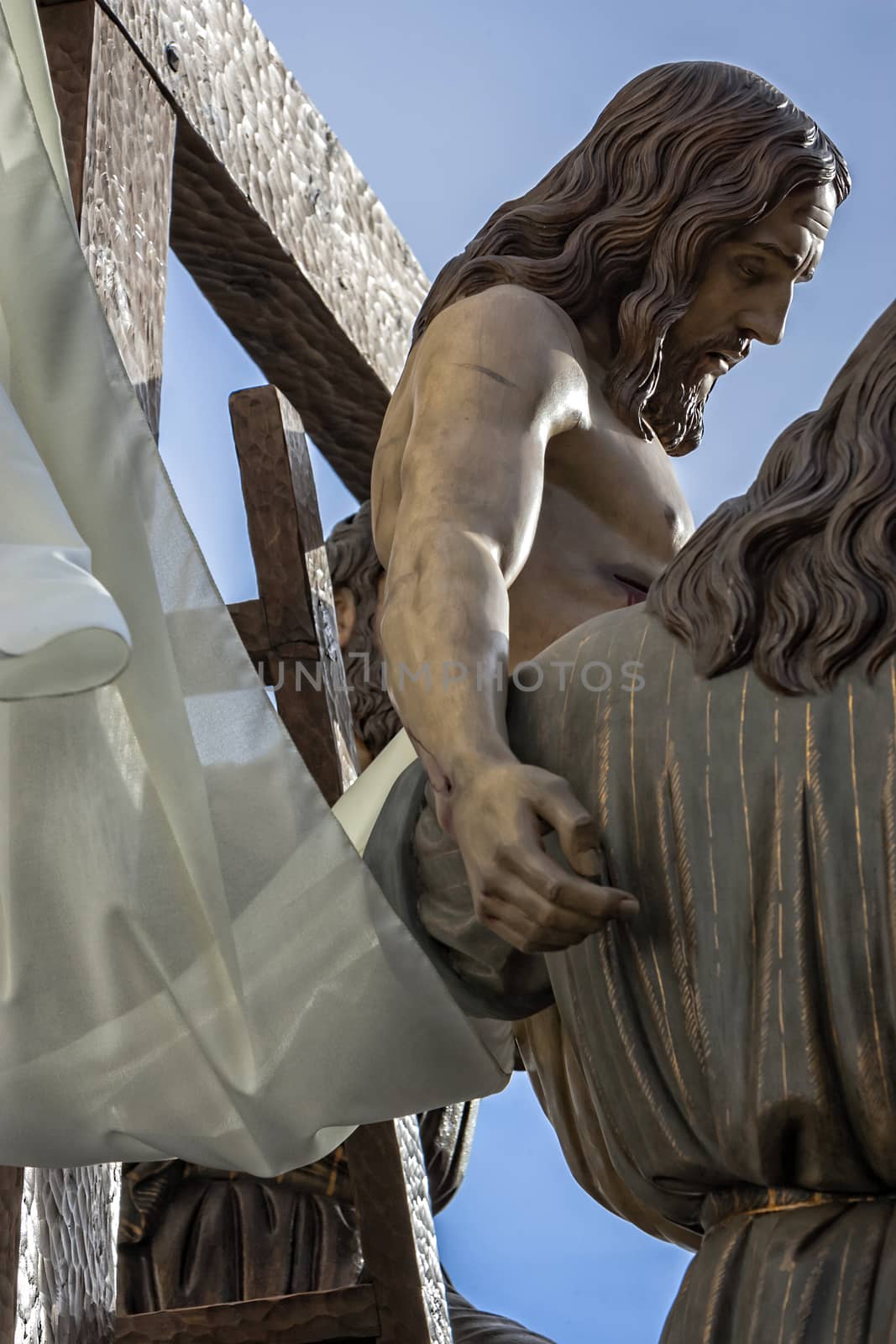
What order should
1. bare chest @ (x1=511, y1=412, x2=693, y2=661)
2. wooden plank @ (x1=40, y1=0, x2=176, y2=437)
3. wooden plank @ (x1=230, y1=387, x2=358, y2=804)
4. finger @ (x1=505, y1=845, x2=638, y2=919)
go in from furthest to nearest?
1. wooden plank @ (x1=230, y1=387, x2=358, y2=804)
2. wooden plank @ (x1=40, y1=0, x2=176, y2=437)
3. bare chest @ (x1=511, y1=412, x2=693, y2=661)
4. finger @ (x1=505, y1=845, x2=638, y2=919)

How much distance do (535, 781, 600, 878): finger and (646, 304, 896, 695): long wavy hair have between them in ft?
0.39

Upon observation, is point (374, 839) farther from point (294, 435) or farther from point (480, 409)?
point (294, 435)

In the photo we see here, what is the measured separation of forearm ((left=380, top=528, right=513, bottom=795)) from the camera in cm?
137

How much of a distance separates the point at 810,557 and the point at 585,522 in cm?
45

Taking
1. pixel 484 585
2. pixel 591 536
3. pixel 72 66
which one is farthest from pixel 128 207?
pixel 484 585

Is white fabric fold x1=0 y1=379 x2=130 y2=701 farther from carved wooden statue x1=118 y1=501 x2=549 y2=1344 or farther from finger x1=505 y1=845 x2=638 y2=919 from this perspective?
carved wooden statue x1=118 y1=501 x2=549 y2=1344

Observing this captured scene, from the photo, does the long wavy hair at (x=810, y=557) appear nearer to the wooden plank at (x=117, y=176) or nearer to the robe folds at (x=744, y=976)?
the robe folds at (x=744, y=976)

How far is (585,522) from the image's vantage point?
176 cm

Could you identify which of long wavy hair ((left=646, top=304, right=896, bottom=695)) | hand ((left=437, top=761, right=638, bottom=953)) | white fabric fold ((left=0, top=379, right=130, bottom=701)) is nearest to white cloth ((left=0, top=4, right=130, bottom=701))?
white fabric fold ((left=0, top=379, right=130, bottom=701))

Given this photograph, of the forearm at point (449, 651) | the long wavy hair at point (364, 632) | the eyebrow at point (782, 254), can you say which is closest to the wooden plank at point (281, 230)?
the long wavy hair at point (364, 632)

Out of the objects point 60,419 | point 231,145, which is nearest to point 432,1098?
point 60,419

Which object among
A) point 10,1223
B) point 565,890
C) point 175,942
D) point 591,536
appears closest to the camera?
point 565,890

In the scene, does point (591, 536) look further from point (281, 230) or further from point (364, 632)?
point (364, 632)

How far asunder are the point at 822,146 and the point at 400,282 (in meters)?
1.36
